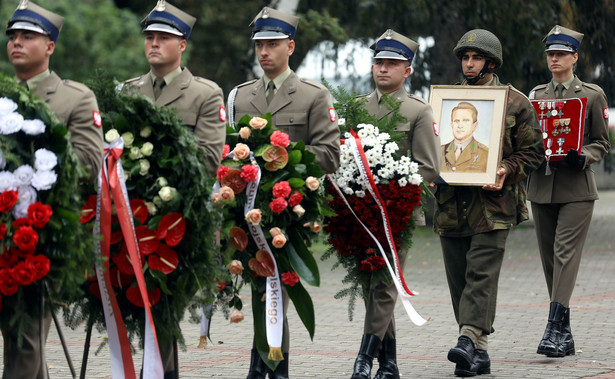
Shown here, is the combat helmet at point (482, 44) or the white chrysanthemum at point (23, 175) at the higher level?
the combat helmet at point (482, 44)

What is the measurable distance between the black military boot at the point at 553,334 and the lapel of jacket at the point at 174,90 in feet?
11.9

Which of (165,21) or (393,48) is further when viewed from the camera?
(393,48)

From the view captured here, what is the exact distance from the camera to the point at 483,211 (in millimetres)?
8258

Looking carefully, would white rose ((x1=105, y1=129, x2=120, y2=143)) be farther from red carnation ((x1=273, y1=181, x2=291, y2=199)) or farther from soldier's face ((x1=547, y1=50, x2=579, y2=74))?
soldier's face ((x1=547, y1=50, x2=579, y2=74))

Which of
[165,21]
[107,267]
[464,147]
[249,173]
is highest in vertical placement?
[165,21]

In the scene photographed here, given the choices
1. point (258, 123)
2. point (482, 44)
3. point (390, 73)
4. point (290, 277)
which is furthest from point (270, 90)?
point (482, 44)

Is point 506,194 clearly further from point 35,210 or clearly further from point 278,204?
point 35,210

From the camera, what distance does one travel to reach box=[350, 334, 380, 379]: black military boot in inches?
293

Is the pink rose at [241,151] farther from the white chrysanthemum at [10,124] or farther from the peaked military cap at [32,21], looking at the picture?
the white chrysanthemum at [10,124]

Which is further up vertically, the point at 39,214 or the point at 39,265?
the point at 39,214

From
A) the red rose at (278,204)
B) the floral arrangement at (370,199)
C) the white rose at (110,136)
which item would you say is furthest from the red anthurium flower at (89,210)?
the floral arrangement at (370,199)

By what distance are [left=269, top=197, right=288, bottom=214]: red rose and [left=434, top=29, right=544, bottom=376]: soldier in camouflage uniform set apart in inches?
76.3

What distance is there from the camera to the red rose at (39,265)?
528cm

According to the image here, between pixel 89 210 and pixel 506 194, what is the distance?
346 centimetres
